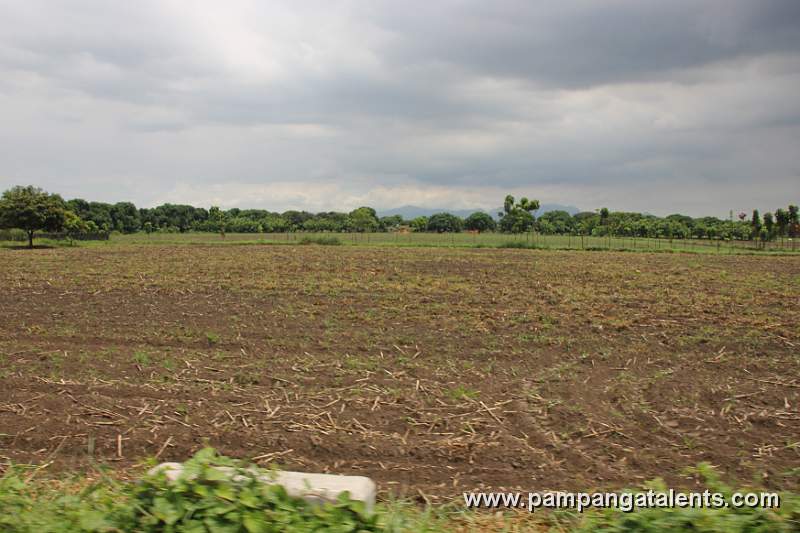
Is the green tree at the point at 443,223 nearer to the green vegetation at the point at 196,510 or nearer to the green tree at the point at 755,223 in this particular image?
the green tree at the point at 755,223

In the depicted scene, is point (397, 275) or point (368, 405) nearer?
point (368, 405)

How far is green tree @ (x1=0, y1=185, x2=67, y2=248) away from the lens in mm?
41406

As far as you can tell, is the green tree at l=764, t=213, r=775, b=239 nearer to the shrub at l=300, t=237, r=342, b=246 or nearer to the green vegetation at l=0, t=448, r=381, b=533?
the shrub at l=300, t=237, r=342, b=246

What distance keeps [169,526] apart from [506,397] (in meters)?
5.04

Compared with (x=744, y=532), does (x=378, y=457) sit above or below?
below

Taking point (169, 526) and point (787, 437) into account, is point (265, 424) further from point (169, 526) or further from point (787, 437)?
point (787, 437)

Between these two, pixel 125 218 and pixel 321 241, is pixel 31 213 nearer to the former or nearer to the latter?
pixel 321 241

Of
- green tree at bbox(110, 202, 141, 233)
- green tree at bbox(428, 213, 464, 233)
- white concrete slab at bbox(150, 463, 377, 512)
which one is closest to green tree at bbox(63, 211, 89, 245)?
green tree at bbox(110, 202, 141, 233)

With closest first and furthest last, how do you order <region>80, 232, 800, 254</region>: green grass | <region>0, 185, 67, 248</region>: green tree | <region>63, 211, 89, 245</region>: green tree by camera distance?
<region>0, 185, 67, 248</region>: green tree → <region>80, 232, 800, 254</region>: green grass → <region>63, 211, 89, 245</region>: green tree

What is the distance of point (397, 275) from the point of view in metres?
19.5

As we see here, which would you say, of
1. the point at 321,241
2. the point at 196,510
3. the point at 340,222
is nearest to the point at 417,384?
the point at 196,510

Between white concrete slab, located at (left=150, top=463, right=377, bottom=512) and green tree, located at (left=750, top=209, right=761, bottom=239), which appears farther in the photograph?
green tree, located at (left=750, top=209, right=761, bottom=239)

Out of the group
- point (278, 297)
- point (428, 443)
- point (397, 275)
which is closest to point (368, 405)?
point (428, 443)

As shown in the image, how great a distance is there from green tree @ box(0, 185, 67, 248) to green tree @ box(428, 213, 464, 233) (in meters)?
84.2
